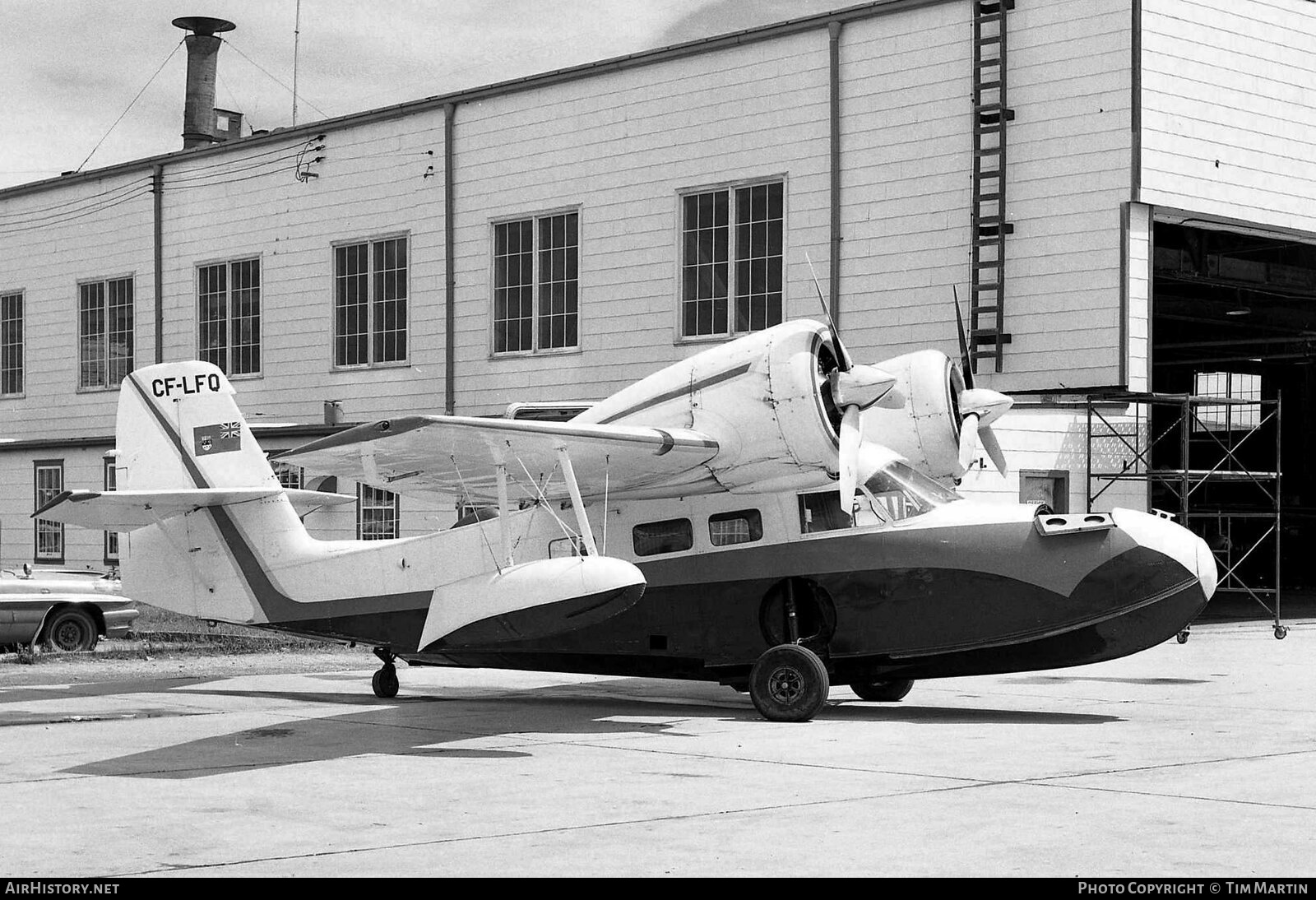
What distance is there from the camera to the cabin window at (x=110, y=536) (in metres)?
33.8

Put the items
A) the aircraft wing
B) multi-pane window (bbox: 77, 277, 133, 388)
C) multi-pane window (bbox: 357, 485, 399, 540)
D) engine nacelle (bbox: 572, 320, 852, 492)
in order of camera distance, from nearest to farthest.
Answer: the aircraft wing
engine nacelle (bbox: 572, 320, 852, 492)
multi-pane window (bbox: 357, 485, 399, 540)
multi-pane window (bbox: 77, 277, 133, 388)

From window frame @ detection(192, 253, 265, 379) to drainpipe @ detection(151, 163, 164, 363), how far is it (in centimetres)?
94

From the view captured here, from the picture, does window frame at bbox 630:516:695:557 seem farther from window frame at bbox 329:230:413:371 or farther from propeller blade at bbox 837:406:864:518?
window frame at bbox 329:230:413:371

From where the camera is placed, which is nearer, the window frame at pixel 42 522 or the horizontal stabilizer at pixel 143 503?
the horizontal stabilizer at pixel 143 503

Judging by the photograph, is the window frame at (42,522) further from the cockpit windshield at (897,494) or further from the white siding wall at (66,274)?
the cockpit windshield at (897,494)

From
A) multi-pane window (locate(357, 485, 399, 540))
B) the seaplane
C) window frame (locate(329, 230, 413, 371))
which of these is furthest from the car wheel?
window frame (locate(329, 230, 413, 371))

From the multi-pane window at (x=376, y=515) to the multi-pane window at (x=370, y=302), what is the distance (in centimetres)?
300

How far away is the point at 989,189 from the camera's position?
79.5ft

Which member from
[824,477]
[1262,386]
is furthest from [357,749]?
[1262,386]

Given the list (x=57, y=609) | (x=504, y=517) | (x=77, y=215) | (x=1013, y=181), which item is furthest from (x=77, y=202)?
(x=504, y=517)

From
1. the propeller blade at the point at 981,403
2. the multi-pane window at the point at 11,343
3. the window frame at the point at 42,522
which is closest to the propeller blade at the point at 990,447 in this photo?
the propeller blade at the point at 981,403

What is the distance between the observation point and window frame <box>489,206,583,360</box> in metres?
29.2

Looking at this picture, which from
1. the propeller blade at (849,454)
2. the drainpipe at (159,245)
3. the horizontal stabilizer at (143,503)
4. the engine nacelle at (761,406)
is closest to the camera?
the propeller blade at (849,454)
